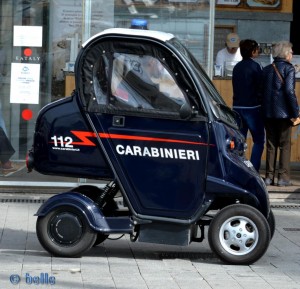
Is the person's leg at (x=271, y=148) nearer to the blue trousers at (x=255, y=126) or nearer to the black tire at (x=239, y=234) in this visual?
the blue trousers at (x=255, y=126)

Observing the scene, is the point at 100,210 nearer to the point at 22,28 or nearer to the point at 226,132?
the point at 226,132

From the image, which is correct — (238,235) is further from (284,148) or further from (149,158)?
(284,148)

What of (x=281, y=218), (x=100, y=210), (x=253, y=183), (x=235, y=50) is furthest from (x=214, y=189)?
(x=235, y=50)

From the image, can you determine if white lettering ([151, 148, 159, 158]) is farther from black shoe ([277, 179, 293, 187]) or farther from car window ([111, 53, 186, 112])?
black shoe ([277, 179, 293, 187])

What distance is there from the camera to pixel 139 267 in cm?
895

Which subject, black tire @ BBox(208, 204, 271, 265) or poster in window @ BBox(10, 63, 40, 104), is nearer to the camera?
black tire @ BBox(208, 204, 271, 265)

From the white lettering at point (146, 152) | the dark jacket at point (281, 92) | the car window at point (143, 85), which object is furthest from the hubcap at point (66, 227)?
the dark jacket at point (281, 92)

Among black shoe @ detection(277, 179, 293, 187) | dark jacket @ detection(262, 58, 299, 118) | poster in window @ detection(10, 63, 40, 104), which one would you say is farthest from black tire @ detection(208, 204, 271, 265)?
poster in window @ detection(10, 63, 40, 104)

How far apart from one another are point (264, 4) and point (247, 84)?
4377 millimetres

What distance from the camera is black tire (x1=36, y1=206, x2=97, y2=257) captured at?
9.05 metres

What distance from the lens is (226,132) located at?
29.6 ft

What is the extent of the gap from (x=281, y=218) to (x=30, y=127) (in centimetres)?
351

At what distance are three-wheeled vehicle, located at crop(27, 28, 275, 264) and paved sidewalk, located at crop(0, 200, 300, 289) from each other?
0.22 meters

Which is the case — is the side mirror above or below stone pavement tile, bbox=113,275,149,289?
above
